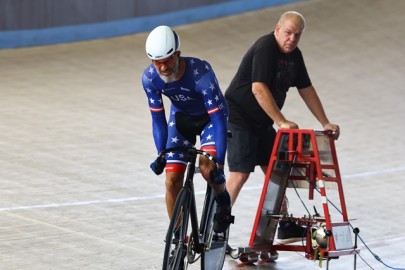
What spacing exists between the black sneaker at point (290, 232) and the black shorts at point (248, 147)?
1.44ft

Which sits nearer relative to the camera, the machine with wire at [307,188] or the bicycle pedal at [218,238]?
the bicycle pedal at [218,238]

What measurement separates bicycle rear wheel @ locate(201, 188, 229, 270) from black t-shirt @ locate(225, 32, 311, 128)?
899 millimetres

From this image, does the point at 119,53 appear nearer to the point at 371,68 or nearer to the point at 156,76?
the point at 371,68

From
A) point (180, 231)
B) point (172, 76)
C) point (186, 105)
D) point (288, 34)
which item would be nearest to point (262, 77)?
point (288, 34)

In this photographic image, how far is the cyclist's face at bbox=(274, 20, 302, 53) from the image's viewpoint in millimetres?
6082

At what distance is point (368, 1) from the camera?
15891mm

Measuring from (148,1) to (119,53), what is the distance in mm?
1409

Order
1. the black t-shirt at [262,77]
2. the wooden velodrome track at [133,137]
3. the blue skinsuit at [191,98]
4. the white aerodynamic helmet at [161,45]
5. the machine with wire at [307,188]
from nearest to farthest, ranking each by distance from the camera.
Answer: the white aerodynamic helmet at [161,45] < the blue skinsuit at [191,98] < the machine with wire at [307,188] < the black t-shirt at [262,77] < the wooden velodrome track at [133,137]

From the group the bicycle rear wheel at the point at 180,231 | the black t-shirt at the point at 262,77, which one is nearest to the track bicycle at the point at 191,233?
the bicycle rear wheel at the point at 180,231

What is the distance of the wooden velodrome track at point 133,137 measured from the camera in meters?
6.66

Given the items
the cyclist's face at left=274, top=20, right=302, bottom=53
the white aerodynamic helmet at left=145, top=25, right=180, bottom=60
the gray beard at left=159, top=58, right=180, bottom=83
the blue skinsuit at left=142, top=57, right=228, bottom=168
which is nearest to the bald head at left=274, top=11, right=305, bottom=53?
the cyclist's face at left=274, top=20, right=302, bottom=53

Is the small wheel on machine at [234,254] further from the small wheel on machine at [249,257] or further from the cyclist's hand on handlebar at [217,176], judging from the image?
the cyclist's hand on handlebar at [217,176]

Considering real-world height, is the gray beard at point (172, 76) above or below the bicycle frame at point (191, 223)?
above

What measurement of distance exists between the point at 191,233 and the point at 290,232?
3.44ft
